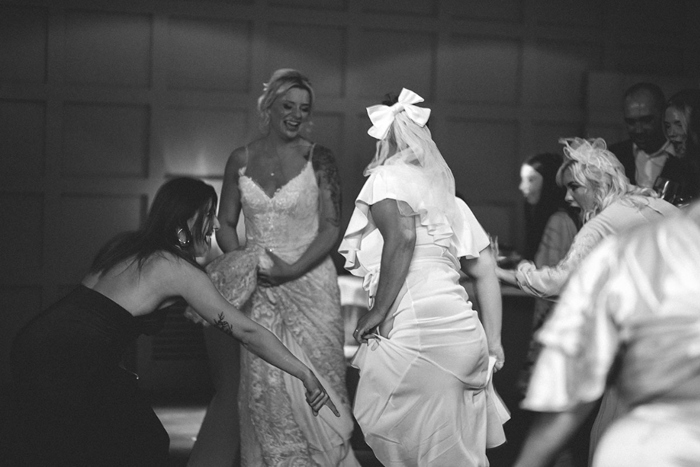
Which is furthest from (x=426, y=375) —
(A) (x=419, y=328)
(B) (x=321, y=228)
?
(B) (x=321, y=228)

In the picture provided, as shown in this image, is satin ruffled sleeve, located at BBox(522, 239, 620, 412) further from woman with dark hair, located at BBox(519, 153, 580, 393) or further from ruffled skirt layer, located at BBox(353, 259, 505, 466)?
woman with dark hair, located at BBox(519, 153, 580, 393)

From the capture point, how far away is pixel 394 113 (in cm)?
346

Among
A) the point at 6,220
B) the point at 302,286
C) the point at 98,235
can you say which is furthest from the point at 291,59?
the point at 302,286

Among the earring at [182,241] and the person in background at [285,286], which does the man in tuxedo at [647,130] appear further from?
the earring at [182,241]

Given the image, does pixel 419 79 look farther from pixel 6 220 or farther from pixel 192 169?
pixel 6 220

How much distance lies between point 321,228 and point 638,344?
3.02m

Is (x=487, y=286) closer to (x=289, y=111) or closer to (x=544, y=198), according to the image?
(x=289, y=111)

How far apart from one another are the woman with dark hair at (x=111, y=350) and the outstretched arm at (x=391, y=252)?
1.63 ft

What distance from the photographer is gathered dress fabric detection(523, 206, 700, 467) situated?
1.14m

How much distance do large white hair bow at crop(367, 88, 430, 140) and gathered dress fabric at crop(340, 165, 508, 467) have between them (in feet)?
0.58

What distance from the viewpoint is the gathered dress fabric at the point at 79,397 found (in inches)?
108

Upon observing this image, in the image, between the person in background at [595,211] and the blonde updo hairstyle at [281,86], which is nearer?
the person in background at [595,211]

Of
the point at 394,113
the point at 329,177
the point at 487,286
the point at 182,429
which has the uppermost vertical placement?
the point at 394,113

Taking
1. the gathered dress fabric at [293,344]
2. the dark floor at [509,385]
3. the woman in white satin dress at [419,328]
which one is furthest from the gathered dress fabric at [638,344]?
the dark floor at [509,385]
